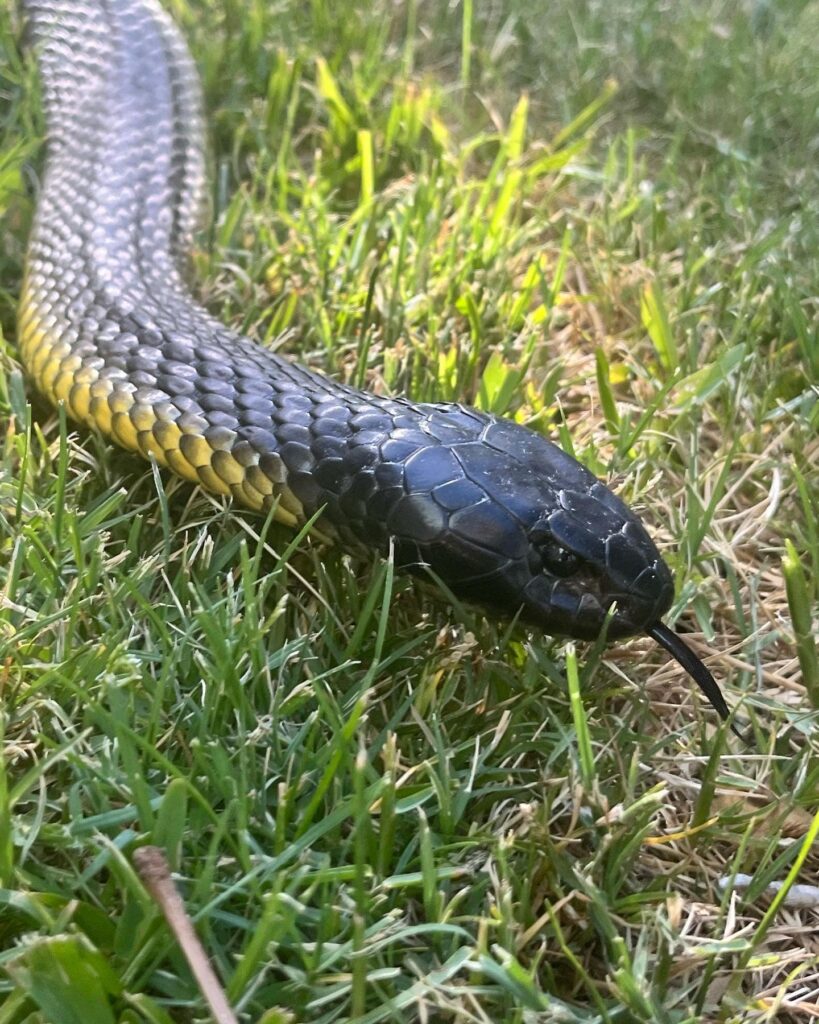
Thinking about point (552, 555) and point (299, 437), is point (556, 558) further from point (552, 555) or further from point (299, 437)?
point (299, 437)

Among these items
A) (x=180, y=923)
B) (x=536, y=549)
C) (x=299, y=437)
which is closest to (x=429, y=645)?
(x=536, y=549)

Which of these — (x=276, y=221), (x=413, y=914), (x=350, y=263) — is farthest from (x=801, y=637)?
(x=276, y=221)

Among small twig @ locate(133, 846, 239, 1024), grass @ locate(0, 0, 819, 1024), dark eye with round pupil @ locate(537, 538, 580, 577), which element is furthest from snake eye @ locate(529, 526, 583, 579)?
small twig @ locate(133, 846, 239, 1024)

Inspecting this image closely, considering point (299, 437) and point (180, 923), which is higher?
point (299, 437)

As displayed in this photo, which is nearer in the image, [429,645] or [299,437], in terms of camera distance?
[429,645]

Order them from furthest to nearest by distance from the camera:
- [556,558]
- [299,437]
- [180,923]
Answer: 1. [299,437]
2. [556,558]
3. [180,923]

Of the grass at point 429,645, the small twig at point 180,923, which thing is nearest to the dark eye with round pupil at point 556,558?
the grass at point 429,645

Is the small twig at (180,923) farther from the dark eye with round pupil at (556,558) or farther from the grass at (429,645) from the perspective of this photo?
the dark eye with round pupil at (556,558)

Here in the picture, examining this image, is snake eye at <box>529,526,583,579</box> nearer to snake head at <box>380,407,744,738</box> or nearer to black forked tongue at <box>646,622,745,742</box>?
snake head at <box>380,407,744,738</box>
